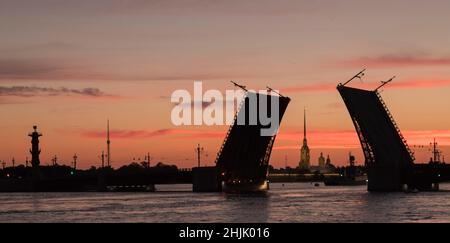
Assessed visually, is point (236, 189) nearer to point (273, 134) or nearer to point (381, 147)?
point (273, 134)

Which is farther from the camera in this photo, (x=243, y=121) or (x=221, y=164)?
(x=221, y=164)

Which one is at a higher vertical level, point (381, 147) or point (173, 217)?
point (381, 147)

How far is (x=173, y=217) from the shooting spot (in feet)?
182

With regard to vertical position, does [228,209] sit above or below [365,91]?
below

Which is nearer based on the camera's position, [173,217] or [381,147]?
[173,217]
